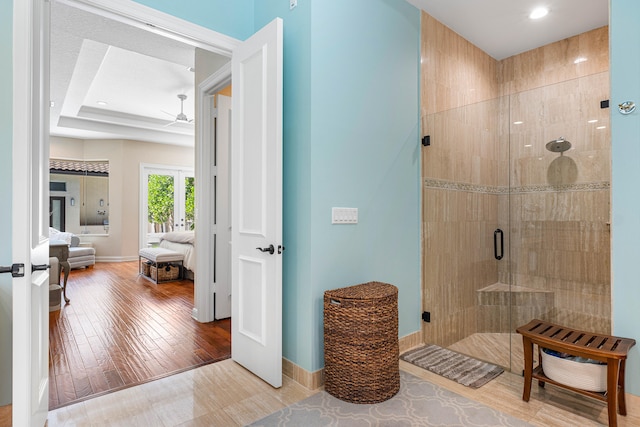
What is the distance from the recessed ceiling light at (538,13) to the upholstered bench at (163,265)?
5296mm

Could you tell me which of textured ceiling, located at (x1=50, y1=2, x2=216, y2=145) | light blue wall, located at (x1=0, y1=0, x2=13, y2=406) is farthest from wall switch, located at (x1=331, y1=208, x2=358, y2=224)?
textured ceiling, located at (x1=50, y1=2, x2=216, y2=145)

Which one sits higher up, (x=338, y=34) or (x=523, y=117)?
(x=338, y=34)

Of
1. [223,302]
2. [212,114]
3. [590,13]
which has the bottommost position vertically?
[223,302]

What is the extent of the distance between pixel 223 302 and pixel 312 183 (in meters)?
1.96

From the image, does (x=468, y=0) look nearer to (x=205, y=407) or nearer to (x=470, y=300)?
(x=470, y=300)

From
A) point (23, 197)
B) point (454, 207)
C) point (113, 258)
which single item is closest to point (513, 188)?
point (454, 207)

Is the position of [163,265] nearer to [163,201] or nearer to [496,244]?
[163,201]

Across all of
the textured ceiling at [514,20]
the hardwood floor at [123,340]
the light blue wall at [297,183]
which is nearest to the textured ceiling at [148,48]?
the textured ceiling at [514,20]

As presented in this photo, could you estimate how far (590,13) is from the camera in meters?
3.08

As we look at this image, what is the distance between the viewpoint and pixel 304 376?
90.1 inches

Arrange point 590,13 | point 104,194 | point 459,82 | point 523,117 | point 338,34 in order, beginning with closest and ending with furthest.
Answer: point 338,34 → point 523,117 → point 590,13 → point 459,82 → point 104,194

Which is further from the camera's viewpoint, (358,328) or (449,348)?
(449,348)

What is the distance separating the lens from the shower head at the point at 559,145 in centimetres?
257

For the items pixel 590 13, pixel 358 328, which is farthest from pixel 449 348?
pixel 590 13
